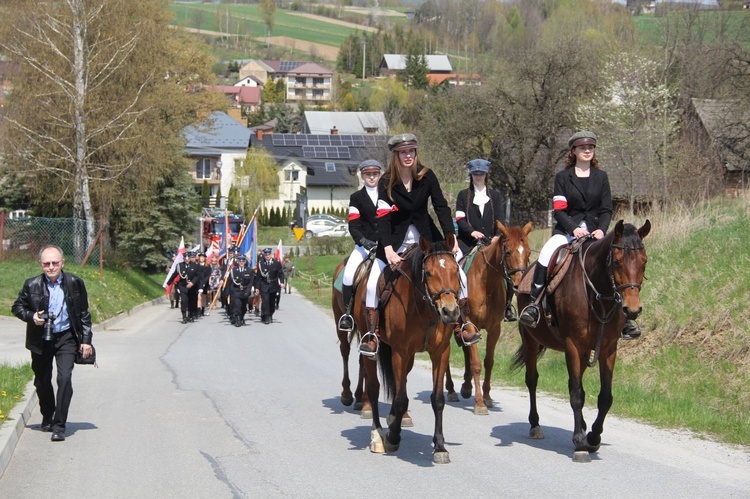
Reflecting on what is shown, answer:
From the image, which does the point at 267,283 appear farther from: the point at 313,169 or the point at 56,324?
the point at 313,169

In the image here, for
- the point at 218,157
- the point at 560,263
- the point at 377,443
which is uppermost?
the point at 218,157

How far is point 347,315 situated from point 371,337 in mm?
1131

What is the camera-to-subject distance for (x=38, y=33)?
3806cm

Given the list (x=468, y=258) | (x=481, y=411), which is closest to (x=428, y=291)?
(x=481, y=411)

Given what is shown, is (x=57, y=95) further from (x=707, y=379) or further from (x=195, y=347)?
(x=707, y=379)

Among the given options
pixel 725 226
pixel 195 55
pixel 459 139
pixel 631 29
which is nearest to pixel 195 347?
pixel 725 226

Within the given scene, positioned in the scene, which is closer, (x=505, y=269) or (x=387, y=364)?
(x=387, y=364)

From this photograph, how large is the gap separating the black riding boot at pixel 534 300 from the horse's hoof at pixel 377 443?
1.88 meters

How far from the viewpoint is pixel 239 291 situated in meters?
27.4

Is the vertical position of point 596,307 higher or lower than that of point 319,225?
higher

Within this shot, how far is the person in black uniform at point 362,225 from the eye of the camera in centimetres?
1018

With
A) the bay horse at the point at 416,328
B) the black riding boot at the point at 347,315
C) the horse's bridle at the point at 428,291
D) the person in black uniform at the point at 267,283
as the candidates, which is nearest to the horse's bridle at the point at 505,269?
the black riding boot at the point at 347,315

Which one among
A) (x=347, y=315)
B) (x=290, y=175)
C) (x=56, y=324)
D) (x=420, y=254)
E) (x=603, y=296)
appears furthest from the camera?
(x=290, y=175)

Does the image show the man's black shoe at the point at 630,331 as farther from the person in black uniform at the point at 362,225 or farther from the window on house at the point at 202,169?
the window on house at the point at 202,169
